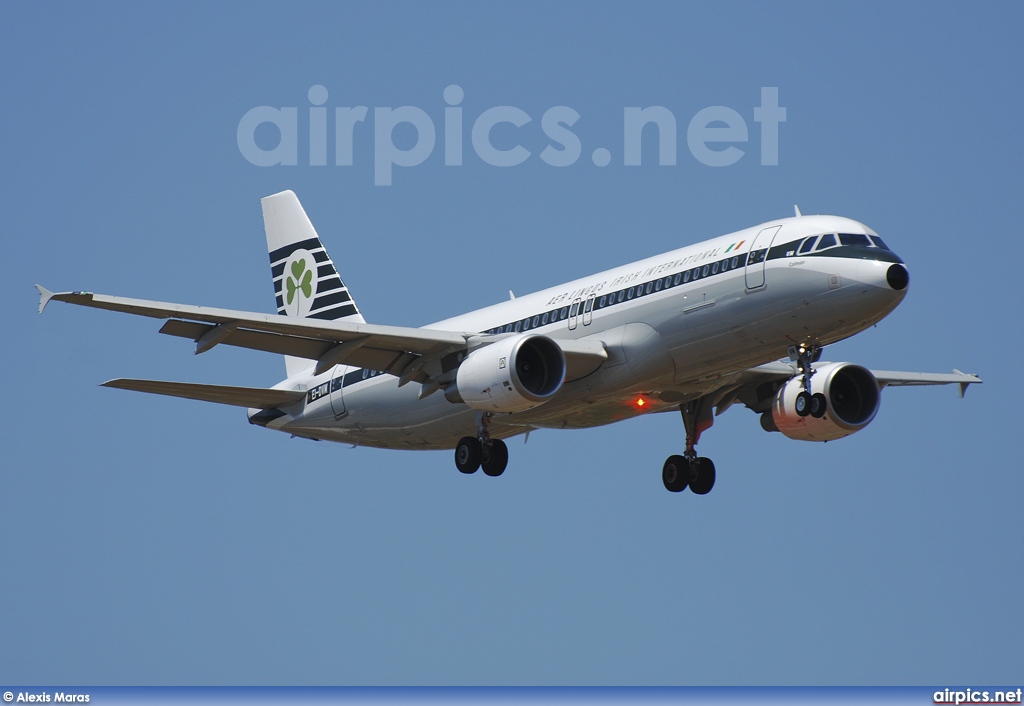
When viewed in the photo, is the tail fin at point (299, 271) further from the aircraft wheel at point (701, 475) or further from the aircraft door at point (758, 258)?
the aircraft door at point (758, 258)

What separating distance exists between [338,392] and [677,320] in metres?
12.0

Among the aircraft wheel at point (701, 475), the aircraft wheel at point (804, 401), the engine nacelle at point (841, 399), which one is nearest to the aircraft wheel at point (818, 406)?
the aircraft wheel at point (804, 401)

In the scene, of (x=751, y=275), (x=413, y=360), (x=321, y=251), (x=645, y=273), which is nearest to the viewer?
(x=751, y=275)

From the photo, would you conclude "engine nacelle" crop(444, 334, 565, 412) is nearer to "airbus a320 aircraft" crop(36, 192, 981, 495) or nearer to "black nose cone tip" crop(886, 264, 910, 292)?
"airbus a320 aircraft" crop(36, 192, 981, 495)

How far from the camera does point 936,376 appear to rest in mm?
46938

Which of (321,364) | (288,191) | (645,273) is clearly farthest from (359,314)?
(645,273)

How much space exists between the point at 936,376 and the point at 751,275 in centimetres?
1458

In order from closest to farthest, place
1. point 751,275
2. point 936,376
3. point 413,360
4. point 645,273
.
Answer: point 751,275, point 645,273, point 413,360, point 936,376

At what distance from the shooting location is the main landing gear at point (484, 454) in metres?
39.9

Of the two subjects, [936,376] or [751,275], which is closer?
[751,275]

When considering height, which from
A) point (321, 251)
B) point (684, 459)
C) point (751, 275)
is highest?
point (321, 251)

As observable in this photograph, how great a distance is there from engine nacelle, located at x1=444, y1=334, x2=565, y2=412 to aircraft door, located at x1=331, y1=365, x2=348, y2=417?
719cm

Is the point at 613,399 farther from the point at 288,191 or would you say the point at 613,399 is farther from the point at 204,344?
the point at 288,191

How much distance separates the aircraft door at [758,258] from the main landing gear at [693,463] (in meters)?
8.17
